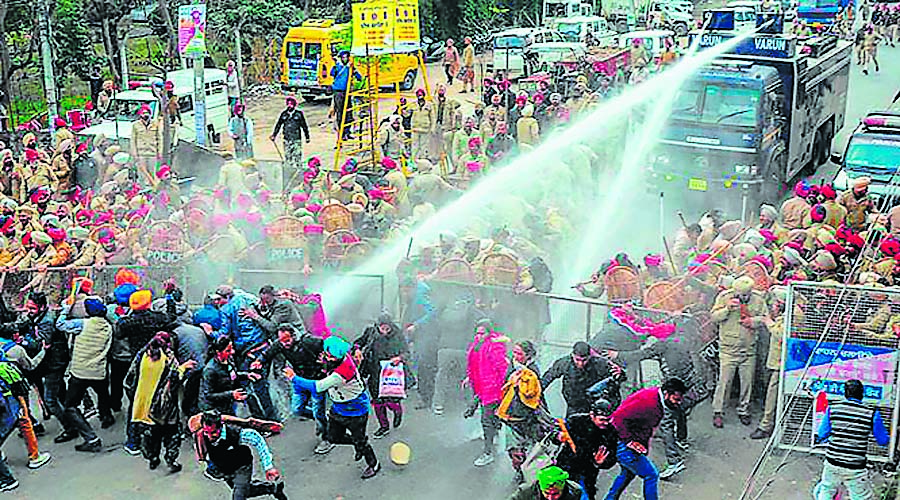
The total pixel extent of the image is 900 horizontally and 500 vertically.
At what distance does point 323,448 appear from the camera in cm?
1091

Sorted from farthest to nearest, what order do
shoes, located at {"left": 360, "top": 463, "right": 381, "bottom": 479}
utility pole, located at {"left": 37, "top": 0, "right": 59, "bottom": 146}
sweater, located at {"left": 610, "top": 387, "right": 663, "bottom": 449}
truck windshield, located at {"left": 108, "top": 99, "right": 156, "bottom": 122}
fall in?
truck windshield, located at {"left": 108, "top": 99, "right": 156, "bottom": 122}, utility pole, located at {"left": 37, "top": 0, "right": 59, "bottom": 146}, shoes, located at {"left": 360, "top": 463, "right": 381, "bottom": 479}, sweater, located at {"left": 610, "top": 387, "right": 663, "bottom": 449}

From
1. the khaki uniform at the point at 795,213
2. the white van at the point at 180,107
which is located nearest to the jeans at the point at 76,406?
the khaki uniform at the point at 795,213

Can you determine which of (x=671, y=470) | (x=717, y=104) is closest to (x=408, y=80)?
(x=717, y=104)

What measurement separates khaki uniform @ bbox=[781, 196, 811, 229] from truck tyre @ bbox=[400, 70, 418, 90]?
64.2 feet

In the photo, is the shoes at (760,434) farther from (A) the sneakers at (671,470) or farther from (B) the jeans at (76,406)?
(B) the jeans at (76,406)

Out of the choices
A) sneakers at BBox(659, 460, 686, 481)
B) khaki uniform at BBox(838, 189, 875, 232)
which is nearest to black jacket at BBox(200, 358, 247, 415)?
sneakers at BBox(659, 460, 686, 481)

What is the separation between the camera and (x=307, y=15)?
1533 inches

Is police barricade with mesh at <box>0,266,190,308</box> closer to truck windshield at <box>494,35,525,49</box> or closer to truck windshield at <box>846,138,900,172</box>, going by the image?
truck windshield at <box>846,138,900,172</box>

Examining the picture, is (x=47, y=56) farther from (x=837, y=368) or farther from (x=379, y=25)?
(x=837, y=368)

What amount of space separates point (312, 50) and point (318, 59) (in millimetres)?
321

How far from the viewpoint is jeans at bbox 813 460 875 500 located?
8.41 m

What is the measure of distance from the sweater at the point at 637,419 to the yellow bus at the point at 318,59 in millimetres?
23180

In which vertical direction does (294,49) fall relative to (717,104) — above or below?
above

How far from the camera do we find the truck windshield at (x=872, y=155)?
18.6 meters
